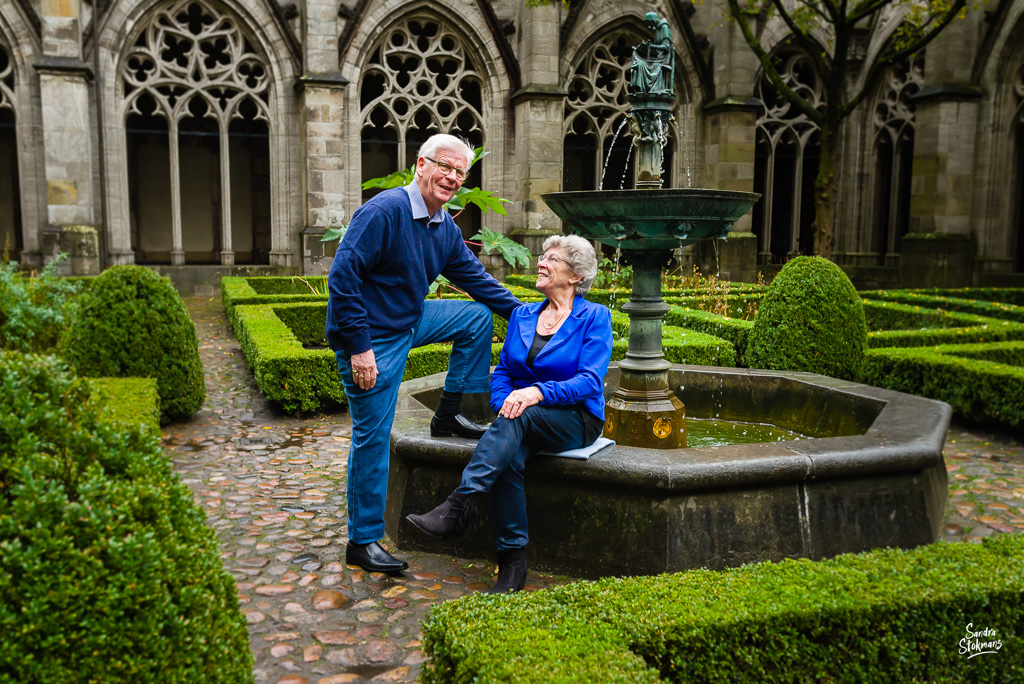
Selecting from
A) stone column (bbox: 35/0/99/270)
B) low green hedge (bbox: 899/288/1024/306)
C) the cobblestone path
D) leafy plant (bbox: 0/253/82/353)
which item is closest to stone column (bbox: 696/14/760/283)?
low green hedge (bbox: 899/288/1024/306)

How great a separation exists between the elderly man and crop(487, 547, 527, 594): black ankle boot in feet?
1.58

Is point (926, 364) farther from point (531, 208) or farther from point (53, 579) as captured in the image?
point (531, 208)

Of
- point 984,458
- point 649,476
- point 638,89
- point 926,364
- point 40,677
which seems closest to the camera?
point 40,677

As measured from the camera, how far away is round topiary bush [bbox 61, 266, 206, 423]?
5863 mm

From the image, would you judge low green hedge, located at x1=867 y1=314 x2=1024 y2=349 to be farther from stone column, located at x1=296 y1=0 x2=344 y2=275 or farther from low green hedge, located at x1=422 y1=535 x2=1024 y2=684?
stone column, located at x1=296 y1=0 x2=344 y2=275

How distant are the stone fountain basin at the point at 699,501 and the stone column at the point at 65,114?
418 inches

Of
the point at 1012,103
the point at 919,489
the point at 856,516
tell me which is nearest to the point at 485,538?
the point at 856,516

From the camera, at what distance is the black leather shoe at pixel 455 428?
12.5 feet

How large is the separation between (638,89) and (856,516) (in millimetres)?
2352

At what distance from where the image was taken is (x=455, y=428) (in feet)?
12.5

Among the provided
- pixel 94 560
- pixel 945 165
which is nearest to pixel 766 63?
pixel 945 165

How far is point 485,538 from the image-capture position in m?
3.69

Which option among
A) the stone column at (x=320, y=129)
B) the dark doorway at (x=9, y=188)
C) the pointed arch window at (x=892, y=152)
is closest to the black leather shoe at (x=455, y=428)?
the stone column at (x=320, y=129)

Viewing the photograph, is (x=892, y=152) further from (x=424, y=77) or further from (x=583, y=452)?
(x=583, y=452)
